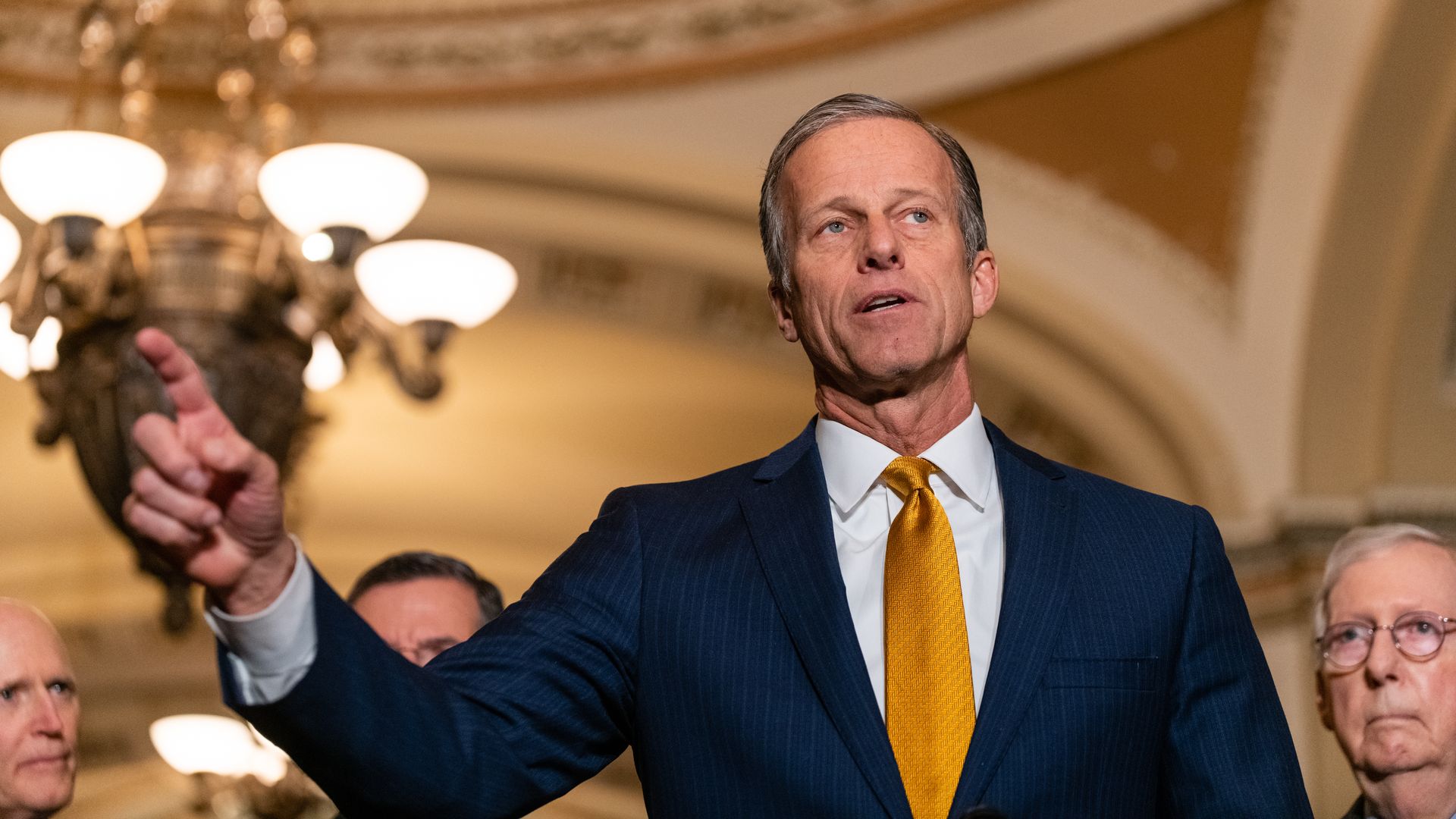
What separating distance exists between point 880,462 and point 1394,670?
42.7 inches

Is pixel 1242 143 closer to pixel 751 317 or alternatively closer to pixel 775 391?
pixel 751 317

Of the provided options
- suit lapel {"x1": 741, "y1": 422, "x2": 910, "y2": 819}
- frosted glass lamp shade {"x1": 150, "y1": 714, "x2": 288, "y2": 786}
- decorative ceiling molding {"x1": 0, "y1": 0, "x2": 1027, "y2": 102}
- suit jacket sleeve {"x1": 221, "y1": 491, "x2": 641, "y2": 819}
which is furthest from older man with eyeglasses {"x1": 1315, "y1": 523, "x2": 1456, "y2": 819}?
frosted glass lamp shade {"x1": 150, "y1": 714, "x2": 288, "y2": 786}

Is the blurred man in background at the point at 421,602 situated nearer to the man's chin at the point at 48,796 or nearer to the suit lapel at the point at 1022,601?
the man's chin at the point at 48,796

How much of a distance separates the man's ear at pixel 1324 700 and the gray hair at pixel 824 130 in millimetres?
1043

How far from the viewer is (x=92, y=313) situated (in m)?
5.27

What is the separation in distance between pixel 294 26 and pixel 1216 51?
11.4 feet

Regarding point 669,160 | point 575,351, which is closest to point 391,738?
point 669,160

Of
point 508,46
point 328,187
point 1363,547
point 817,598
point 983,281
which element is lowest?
point 817,598

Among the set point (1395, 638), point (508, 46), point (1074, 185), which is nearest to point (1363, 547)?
point (1395, 638)

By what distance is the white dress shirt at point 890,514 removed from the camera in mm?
1678

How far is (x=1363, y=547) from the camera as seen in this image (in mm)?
2639

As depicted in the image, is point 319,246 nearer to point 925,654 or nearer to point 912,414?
point 912,414

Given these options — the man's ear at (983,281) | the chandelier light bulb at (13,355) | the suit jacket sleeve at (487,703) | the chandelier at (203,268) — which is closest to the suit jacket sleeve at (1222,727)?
the man's ear at (983,281)

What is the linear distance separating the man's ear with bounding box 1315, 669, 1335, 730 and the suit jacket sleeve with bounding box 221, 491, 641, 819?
4.09ft
